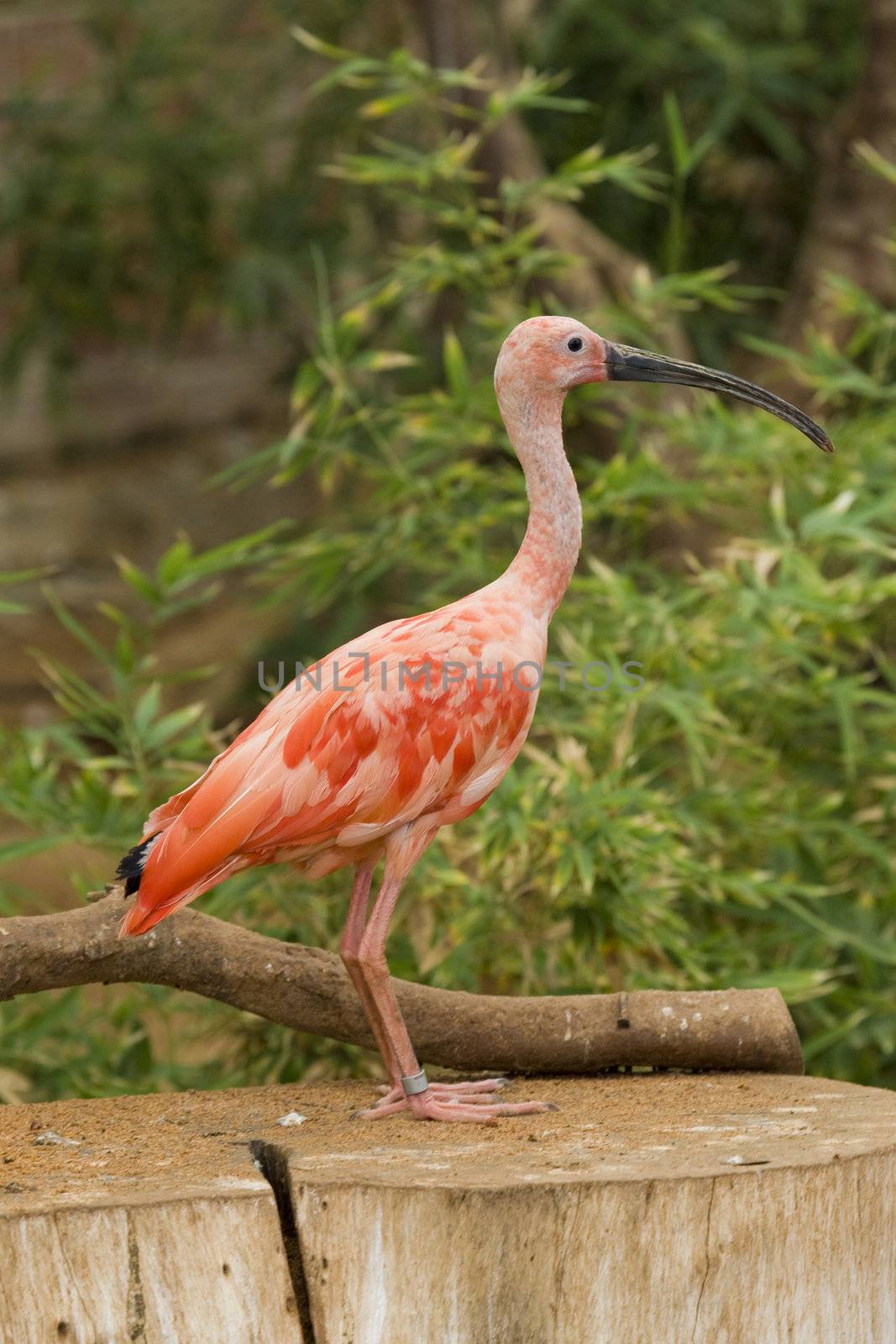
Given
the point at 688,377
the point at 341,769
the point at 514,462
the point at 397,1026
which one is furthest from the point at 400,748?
the point at 514,462

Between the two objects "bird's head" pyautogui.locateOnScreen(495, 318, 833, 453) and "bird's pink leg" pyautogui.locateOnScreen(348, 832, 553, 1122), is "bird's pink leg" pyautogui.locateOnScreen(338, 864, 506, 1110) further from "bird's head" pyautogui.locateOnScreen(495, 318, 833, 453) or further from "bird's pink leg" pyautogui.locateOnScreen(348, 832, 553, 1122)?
"bird's head" pyautogui.locateOnScreen(495, 318, 833, 453)

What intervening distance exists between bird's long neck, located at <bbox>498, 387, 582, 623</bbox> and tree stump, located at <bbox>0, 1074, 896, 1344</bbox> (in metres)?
0.98

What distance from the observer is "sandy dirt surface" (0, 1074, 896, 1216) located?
2197mm

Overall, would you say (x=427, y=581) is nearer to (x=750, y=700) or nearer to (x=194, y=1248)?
(x=750, y=700)

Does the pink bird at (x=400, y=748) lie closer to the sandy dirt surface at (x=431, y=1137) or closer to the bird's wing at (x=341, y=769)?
the bird's wing at (x=341, y=769)

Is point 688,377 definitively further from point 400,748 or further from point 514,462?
point 514,462

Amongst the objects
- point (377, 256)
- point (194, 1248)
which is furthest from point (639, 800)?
point (377, 256)

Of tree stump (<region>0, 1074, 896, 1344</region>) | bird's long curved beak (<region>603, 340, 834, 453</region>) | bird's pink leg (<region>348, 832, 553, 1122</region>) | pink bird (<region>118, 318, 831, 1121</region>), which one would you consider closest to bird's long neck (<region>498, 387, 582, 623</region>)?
pink bird (<region>118, 318, 831, 1121</region>)

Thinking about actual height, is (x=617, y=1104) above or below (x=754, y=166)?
below

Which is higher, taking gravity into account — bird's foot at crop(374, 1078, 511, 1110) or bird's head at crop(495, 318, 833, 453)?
bird's head at crop(495, 318, 833, 453)

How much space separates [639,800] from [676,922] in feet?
0.97

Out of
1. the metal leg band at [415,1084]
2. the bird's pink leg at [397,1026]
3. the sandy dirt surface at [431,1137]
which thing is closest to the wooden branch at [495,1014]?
the sandy dirt surface at [431,1137]

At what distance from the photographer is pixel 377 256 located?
21.6 feet

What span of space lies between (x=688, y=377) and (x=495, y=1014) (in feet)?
4.14
